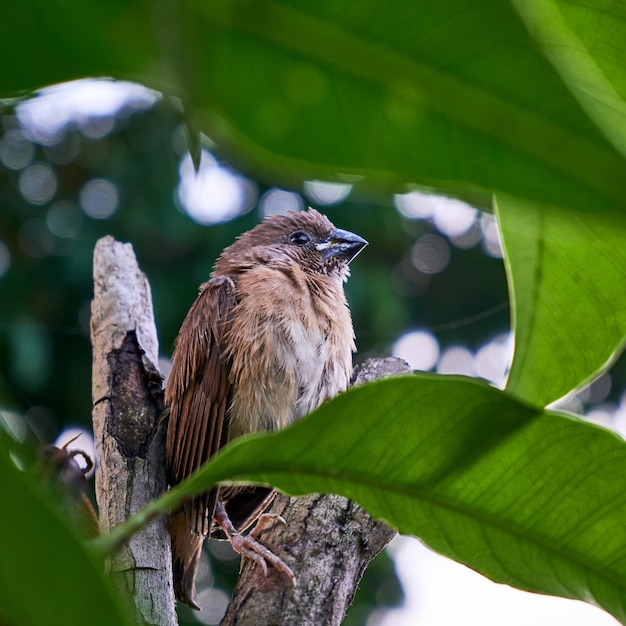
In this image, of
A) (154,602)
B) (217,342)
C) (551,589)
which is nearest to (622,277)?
(551,589)

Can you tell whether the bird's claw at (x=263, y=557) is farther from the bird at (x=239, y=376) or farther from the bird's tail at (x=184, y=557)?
the bird's tail at (x=184, y=557)

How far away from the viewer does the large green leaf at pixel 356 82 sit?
370 mm

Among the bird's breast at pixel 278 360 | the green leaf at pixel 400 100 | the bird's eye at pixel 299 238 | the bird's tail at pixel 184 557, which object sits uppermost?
the bird's eye at pixel 299 238

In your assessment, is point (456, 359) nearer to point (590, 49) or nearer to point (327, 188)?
point (327, 188)

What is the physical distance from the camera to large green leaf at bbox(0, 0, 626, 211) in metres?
0.37

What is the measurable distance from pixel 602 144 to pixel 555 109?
3 cm

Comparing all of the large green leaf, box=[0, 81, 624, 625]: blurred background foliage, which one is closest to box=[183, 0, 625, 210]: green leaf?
the large green leaf

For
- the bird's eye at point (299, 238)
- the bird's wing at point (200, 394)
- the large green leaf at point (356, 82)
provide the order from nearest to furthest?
the large green leaf at point (356, 82), the bird's wing at point (200, 394), the bird's eye at point (299, 238)

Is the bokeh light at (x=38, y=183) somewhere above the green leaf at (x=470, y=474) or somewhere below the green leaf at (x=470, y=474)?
above

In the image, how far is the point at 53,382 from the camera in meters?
6.08

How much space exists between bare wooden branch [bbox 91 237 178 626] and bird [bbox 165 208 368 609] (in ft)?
0.42

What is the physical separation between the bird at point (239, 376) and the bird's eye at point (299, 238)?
384 millimetres

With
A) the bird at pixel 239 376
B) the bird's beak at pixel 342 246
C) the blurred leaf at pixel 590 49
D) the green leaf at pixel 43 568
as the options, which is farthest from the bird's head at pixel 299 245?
the green leaf at pixel 43 568

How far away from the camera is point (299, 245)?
3.66 meters
